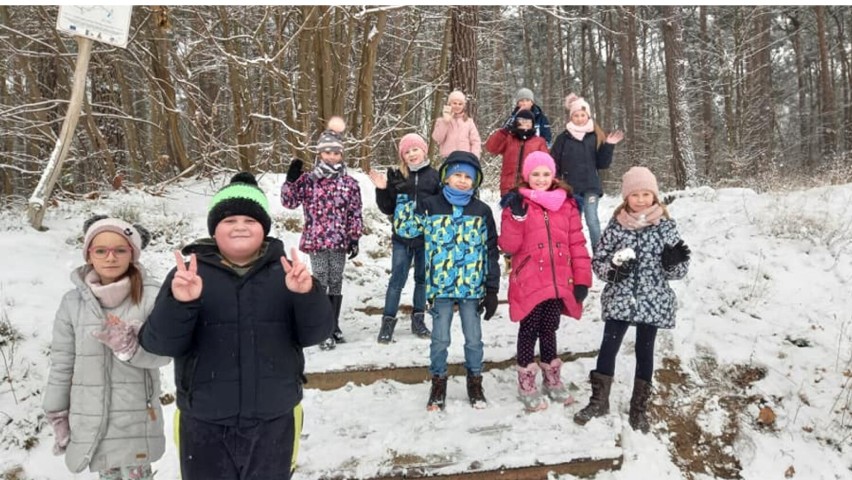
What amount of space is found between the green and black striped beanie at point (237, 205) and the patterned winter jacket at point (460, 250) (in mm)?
1743

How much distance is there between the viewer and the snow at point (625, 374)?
3447 millimetres

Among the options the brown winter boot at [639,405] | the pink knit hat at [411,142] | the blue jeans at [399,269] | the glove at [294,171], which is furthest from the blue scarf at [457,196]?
the brown winter boot at [639,405]

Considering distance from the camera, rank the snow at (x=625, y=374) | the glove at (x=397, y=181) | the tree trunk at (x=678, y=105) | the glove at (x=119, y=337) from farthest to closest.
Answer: the tree trunk at (x=678, y=105), the glove at (x=397, y=181), the snow at (x=625, y=374), the glove at (x=119, y=337)

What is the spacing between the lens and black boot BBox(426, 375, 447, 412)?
12.6ft

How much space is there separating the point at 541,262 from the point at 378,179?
4.92 feet

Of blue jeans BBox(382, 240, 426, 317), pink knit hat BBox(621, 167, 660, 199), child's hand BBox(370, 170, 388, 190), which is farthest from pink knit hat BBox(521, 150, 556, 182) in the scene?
blue jeans BBox(382, 240, 426, 317)

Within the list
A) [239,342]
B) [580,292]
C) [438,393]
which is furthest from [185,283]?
[580,292]

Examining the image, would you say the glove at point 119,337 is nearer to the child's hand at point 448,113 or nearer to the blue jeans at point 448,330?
the blue jeans at point 448,330

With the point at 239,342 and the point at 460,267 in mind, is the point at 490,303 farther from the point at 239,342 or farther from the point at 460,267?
the point at 239,342

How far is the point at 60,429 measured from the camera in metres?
2.59

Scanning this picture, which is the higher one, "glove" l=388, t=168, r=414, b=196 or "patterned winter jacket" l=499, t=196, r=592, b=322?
"glove" l=388, t=168, r=414, b=196

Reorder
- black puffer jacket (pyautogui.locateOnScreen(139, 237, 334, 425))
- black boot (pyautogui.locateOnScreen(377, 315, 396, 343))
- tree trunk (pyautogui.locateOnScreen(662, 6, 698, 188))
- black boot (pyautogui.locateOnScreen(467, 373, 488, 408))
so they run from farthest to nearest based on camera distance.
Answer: tree trunk (pyautogui.locateOnScreen(662, 6, 698, 188))
black boot (pyautogui.locateOnScreen(377, 315, 396, 343))
black boot (pyautogui.locateOnScreen(467, 373, 488, 408))
black puffer jacket (pyautogui.locateOnScreen(139, 237, 334, 425))

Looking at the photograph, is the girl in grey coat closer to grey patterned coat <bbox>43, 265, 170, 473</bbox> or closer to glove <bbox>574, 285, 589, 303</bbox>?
grey patterned coat <bbox>43, 265, 170, 473</bbox>

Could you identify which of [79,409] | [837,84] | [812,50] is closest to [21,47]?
[79,409]
